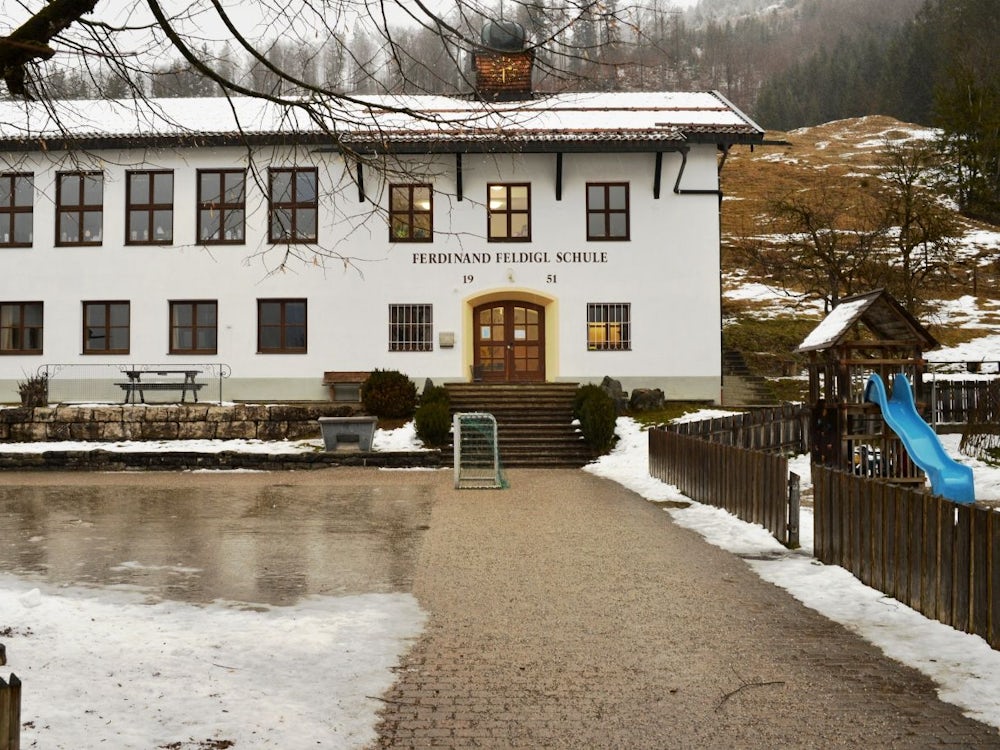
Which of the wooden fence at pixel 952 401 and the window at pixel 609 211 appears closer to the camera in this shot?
the wooden fence at pixel 952 401

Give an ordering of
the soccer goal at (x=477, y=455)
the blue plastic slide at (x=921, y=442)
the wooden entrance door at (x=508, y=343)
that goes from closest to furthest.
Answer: the blue plastic slide at (x=921, y=442) → the soccer goal at (x=477, y=455) → the wooden entrance door at (x=508, y=343)

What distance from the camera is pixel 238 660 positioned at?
5.36 meters

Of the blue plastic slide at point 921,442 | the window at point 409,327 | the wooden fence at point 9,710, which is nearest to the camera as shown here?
the wooden fence at point 9,710

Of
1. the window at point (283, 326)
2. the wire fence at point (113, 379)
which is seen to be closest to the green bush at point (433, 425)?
the window at point (283, 326)

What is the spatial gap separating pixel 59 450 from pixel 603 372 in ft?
44.5

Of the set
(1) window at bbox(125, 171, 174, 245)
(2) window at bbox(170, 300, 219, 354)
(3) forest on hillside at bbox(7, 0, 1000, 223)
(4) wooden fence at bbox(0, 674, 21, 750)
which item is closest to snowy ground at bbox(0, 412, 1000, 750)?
(4) wooden fence at bbox(0, 674, 21, 750)

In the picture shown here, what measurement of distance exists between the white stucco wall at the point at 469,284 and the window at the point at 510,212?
0.25 meters

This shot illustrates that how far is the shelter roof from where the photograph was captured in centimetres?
1383

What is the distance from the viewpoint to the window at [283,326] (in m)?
25.5

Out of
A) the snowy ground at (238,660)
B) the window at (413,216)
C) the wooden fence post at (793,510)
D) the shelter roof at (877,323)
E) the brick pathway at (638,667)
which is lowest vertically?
the brick pathway at (638,667)

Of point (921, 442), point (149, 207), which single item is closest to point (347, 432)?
point (149, 207)

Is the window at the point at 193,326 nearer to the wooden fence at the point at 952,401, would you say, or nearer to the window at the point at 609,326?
the window at the point at 609,326

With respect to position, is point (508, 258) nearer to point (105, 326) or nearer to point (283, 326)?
point (283, 326)

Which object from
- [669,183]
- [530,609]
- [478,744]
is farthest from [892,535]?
[669,183]
